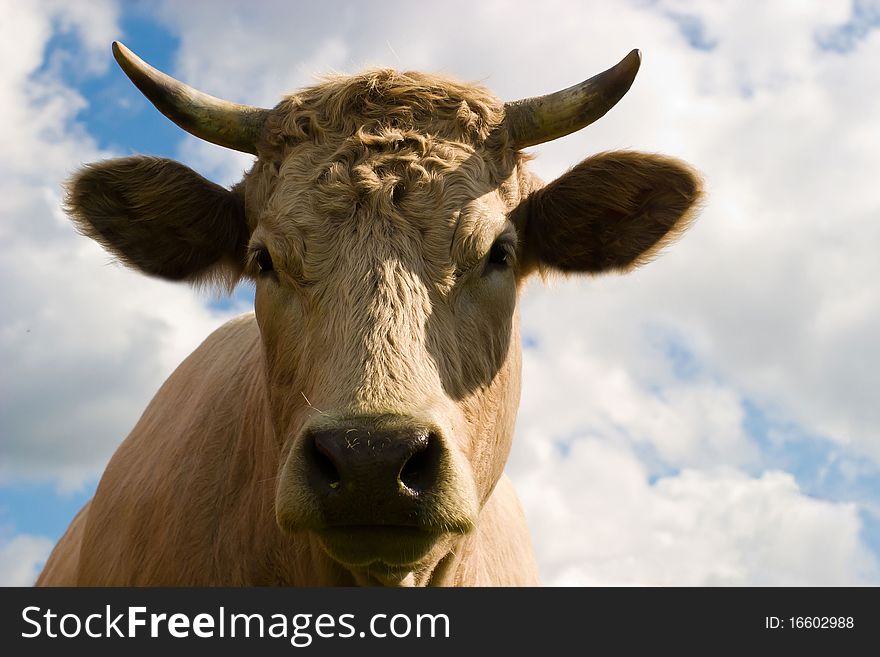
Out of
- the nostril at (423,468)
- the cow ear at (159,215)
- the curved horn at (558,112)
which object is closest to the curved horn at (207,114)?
the cow ear at (159,215)

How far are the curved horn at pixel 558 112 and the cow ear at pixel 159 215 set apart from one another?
5.16 feet

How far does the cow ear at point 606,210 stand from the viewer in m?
5.54

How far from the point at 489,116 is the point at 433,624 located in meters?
2.57

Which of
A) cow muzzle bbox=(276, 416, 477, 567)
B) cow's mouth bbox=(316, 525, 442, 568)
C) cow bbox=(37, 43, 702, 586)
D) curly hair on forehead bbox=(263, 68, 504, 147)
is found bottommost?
cow's mouth bbox=(316, 525, 442, 568)

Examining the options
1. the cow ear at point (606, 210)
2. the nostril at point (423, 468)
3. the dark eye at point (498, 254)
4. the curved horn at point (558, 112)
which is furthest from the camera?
the cow ear at point (606, 210)

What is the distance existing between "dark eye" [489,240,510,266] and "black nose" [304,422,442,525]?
1.30 meters

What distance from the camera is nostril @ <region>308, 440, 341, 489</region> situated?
391cm

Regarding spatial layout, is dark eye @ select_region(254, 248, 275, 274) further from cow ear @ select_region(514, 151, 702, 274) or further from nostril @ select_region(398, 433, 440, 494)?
nostril @ select_region(398, 433, 440, 494)

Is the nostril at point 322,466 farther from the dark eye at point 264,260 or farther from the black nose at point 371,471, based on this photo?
the dark eye at point 264,260

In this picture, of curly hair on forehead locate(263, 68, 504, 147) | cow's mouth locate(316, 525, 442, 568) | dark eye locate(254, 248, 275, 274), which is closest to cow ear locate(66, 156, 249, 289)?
curly hair on forehead locate(263, 68, 504, 147)

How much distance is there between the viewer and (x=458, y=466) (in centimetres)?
407

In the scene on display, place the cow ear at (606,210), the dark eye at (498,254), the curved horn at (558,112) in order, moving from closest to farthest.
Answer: the dark eye at (498,254) → the curved horn at (558,112) → the cow ear at (606,210)

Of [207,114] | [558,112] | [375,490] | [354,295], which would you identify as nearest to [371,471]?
[375,490]

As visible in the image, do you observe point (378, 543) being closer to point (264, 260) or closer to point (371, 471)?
point (371, 471)
